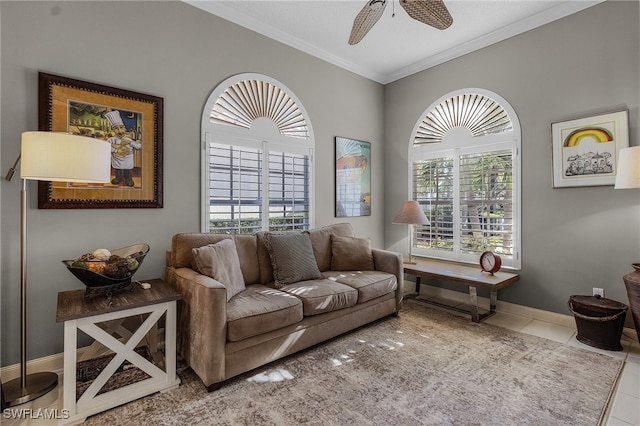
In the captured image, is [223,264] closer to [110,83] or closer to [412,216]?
[110,83]

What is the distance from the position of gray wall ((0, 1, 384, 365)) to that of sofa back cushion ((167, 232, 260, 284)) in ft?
0.98

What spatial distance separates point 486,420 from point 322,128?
10.9 feet

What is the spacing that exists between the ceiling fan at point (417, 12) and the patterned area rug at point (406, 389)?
2.47 m

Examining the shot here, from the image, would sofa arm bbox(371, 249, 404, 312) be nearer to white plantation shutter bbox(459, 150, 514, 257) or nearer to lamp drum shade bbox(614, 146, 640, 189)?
white plantation shutter bbox(459, 150, 514, 257)

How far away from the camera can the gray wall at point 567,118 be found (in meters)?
2.77

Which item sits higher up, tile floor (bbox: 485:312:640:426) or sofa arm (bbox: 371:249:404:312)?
sofa arm (bbox: 371:249:404:312)

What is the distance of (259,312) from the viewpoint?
7.11ft

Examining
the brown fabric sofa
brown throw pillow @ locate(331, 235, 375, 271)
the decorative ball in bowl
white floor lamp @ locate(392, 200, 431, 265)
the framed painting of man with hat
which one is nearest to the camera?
the decorative ball in bowl

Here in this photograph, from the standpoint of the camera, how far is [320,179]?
4008 millimetres

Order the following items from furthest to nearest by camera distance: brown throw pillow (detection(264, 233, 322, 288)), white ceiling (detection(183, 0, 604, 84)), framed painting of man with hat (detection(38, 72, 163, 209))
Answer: white ceiling (detection(183, 0, 604, 84))
brown throw pillow (detection(264, 233, 322, 288))
framed painting of man with hat (detection(38, 72, 163, 209))

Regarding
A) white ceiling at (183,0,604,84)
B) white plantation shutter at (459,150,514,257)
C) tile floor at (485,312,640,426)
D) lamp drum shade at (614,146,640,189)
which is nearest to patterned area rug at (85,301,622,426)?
tile floor at (485,312,640,426)

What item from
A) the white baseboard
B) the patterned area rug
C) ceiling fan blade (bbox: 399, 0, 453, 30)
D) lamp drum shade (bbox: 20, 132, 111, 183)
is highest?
ceiling fan blade (bbox: 399, 0, 453, 30)

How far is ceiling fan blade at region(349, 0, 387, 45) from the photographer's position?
83.5 inches

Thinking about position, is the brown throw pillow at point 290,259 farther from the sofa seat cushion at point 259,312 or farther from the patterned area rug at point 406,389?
the patterned area rug at point 406,389
